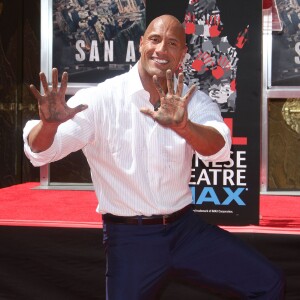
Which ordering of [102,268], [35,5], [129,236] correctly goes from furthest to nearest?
1. [35,5]
2. [102,268]
3. [129,236]

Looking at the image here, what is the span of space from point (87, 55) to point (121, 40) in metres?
0.33

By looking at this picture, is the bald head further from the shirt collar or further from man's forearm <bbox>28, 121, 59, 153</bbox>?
Answer: man's forearm <bbox>28, 121, 59, 153</bbox>

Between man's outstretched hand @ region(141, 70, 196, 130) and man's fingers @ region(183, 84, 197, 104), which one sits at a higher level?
man's fingers @ region(183, 84, 197, 104)

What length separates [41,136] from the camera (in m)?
1.83

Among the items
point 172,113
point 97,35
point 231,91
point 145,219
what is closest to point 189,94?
point 172,113

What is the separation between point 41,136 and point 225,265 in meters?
0.86

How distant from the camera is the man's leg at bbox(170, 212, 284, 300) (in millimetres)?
2080

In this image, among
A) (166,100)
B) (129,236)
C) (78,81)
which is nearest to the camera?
(166,100)

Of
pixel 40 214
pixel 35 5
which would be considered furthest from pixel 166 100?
pixel 35 5

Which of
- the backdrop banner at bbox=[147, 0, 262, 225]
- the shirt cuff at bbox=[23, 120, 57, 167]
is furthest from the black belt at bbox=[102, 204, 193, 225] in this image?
the backdrop banner at bbox=[147, 0, 262, 225]

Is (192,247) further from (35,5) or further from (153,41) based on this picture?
(35,5)

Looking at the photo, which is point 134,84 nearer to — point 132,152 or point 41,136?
point 132,152

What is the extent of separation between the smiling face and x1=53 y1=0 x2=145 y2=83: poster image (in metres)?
2.58

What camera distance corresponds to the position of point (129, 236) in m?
2.06
